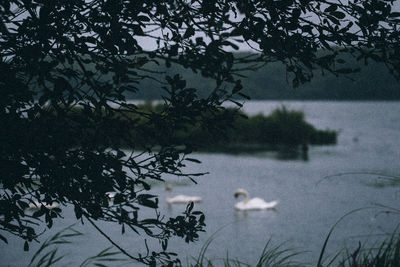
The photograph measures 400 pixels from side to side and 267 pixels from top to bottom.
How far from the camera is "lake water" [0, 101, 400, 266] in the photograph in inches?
310

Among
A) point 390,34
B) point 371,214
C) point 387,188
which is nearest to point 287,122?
point 387,188

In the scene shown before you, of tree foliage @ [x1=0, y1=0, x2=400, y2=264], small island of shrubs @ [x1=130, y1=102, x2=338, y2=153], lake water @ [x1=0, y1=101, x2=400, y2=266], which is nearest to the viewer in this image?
tree foliage @ [x1=0, y1=0, x2=400, y2=264]

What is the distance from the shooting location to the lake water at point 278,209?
7879 millimetres

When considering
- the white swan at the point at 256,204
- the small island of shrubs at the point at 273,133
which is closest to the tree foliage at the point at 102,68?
the white swan at the point at 256,204

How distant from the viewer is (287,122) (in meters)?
21.8

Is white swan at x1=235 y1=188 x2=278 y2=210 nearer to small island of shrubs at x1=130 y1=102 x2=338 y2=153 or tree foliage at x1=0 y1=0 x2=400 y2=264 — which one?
tree foliage at x1=0 y1=0 x2=400 y2=264

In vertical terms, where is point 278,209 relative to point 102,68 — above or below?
below

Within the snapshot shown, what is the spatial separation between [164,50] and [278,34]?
60cm

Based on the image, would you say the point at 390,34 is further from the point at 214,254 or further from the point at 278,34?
the point at 214,254

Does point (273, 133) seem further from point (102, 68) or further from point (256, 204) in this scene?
point (102, 68)

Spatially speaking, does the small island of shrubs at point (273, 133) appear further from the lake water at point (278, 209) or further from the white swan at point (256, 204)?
the white swan at point (256, 204)

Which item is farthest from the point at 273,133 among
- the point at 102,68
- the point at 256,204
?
the point at 102,68

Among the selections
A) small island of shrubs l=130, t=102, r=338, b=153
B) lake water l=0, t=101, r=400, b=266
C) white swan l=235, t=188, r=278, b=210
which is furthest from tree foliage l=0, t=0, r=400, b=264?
small island of shrubs l=130, t=102, r=338, b=153

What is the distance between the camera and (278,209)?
1108cm
